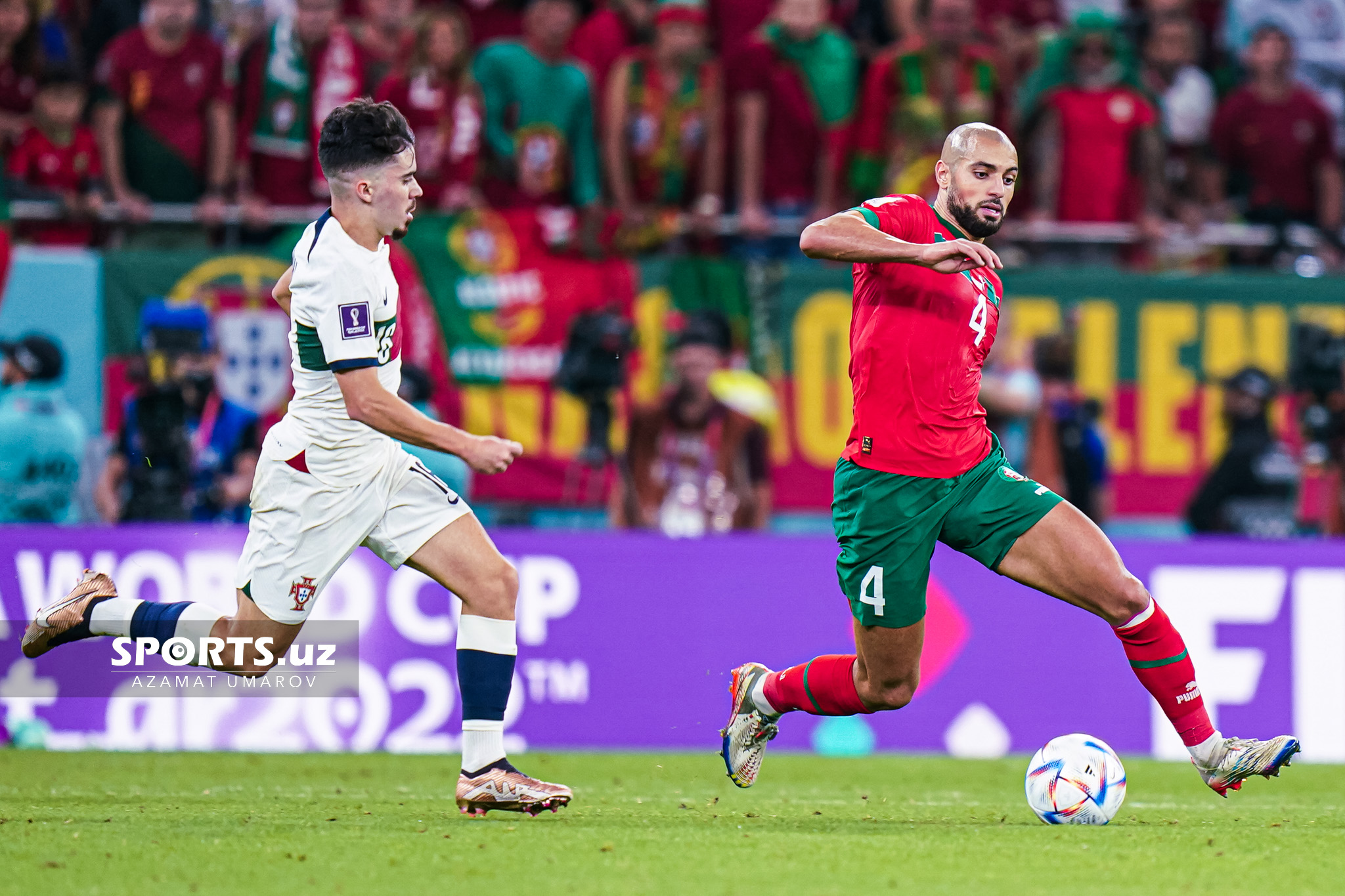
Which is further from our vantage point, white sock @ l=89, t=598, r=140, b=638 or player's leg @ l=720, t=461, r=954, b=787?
white sock @ l=89, t=598, r=140, b=638

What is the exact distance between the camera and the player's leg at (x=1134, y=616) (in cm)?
619

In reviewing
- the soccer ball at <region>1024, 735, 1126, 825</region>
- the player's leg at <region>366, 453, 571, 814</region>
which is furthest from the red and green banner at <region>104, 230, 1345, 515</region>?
the soccer ball at <region>1024, 735, 1126, 825</region>

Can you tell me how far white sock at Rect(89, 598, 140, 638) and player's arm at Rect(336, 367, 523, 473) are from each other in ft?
4.10

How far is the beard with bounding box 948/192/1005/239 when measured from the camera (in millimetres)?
6262

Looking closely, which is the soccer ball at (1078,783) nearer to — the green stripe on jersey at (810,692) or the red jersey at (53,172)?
the green stripe on jersey at (810,692)

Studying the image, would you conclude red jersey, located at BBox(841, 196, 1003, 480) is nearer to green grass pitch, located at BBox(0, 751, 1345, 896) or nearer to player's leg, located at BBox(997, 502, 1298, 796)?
player's leg, located at BBox(997, 502, 1298, 796)

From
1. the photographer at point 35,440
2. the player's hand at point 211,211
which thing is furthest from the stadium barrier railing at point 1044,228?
the photographer at point 35,440

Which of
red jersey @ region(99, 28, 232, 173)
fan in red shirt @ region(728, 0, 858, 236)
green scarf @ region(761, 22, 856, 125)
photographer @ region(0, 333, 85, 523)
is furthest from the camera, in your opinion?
green scarf @ region(761, 22, 856, 125)

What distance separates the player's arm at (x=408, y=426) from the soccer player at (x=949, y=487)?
134 cm

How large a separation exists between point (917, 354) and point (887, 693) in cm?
126

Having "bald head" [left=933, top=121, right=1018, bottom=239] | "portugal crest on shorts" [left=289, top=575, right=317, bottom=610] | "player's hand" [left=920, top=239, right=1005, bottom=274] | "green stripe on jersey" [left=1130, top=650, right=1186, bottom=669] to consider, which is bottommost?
"green stripe on jersey" [left=1130, top=650, right=1186, bottom=669]

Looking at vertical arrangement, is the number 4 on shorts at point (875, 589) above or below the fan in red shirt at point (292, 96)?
below

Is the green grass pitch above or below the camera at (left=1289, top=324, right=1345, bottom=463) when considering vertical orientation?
→ below

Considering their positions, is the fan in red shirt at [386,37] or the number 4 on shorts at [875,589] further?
the fan in red shirt at [386,37]
